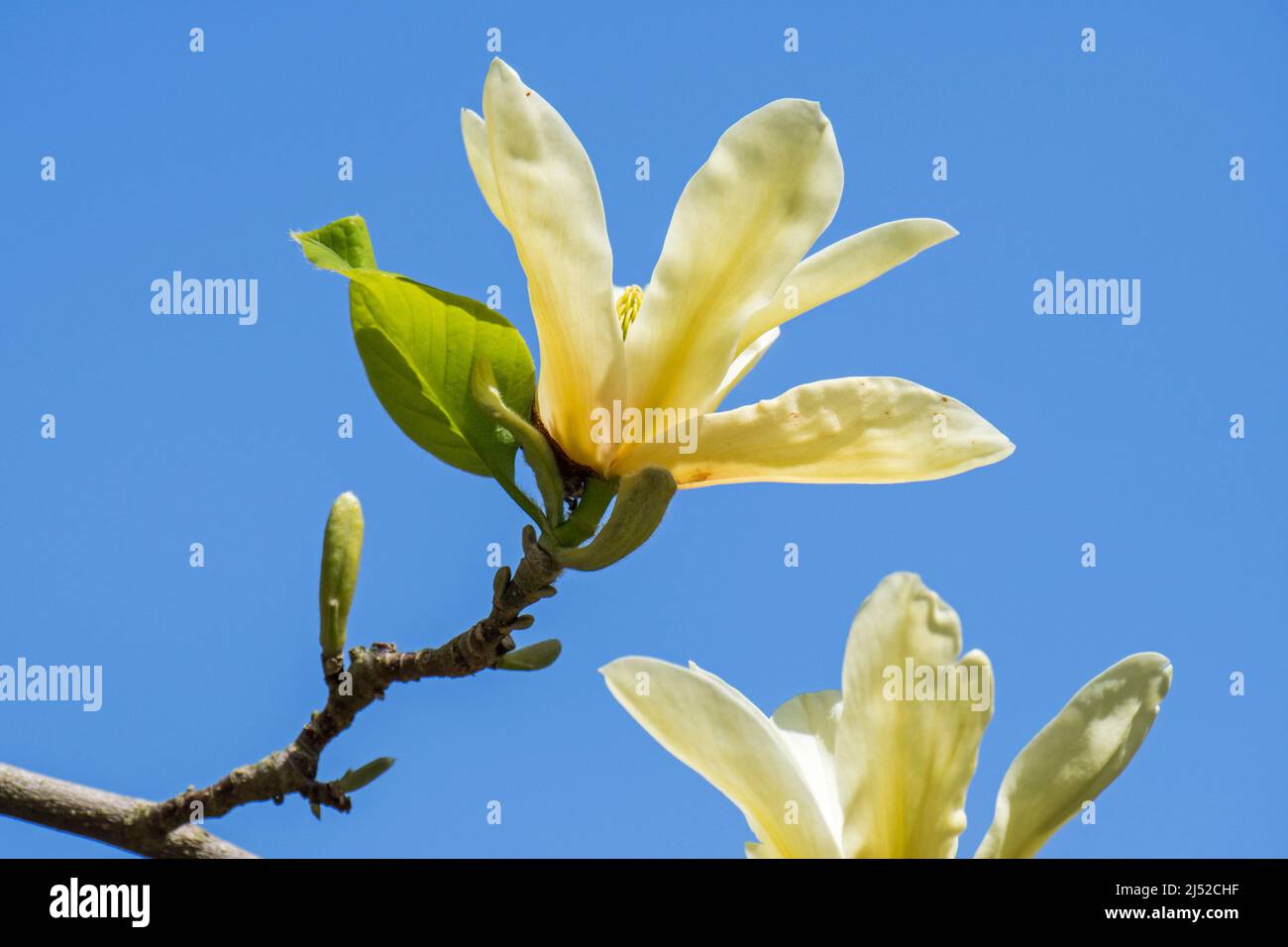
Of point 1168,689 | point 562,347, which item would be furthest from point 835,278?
point 1168,689

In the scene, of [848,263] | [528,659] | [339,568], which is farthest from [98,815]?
[848,263]

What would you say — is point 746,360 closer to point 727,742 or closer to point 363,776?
point 727,742

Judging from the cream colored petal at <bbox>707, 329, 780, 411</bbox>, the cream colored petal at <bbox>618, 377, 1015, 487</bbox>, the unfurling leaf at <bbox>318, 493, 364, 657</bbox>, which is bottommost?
the unfurling leaf at <bbox>318, 493, 364, 657</bbox>

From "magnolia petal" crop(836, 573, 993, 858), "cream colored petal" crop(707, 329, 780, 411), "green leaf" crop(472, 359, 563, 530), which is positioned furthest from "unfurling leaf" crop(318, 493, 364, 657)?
"magnolia petal" crop(836, 573, 993, 858)

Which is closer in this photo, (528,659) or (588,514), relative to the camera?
(588,514)

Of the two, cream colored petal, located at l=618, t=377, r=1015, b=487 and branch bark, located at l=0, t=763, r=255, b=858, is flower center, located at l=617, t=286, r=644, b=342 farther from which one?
branch bark, located at l=0, t=763, r=255, b=858

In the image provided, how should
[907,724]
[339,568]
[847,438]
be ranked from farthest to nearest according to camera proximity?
[339,568] < [847,438] < [907,724]

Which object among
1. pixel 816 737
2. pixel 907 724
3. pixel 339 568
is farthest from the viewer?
pixel 339 568

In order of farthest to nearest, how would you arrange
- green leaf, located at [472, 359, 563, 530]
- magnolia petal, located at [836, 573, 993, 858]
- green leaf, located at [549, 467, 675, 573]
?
green leaf, located at [472, 359, 563, 530], green leaf, located at [549, 467, 675, 573], magnolia petal, located at [836, 573, 993, 858]
